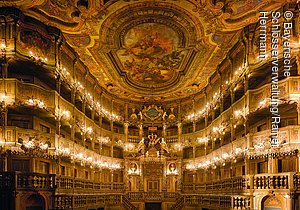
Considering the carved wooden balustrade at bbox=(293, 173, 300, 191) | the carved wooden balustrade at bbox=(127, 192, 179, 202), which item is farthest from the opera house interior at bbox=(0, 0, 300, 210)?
the carved wooden balustrade at bbox=(127, 192, 179, 202)

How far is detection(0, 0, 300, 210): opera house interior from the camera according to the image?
20250mm

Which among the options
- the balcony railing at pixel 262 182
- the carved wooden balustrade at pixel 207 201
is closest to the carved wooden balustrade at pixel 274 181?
the balcony railing at pixel 262 182

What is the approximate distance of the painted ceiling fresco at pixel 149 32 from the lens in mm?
21500

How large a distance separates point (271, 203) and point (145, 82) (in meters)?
20.8

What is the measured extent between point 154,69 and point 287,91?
1548cm

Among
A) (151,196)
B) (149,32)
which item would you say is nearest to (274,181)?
(149,32)

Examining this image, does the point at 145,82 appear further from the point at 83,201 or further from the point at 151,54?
the point at 83,201

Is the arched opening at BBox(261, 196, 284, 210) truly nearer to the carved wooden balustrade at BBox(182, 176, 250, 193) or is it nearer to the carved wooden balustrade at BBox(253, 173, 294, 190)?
the carved wooden balustrade at BBox(253, 173, 294, 190)

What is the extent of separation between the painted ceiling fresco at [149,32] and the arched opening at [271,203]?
10612mm

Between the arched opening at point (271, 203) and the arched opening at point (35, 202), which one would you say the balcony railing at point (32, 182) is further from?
the arched opening at point (271, 203)

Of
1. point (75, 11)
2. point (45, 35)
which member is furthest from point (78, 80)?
point (75, 11)

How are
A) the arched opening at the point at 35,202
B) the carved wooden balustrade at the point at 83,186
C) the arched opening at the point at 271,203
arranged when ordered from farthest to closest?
1. the carved wooden balustrade at the point at 83,186
2. the arched opening at the point at 35,202
3. the arched opening at the point at 271,203

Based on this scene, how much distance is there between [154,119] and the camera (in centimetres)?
4447

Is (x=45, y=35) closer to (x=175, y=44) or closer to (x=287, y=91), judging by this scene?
(x=175, y=44)
